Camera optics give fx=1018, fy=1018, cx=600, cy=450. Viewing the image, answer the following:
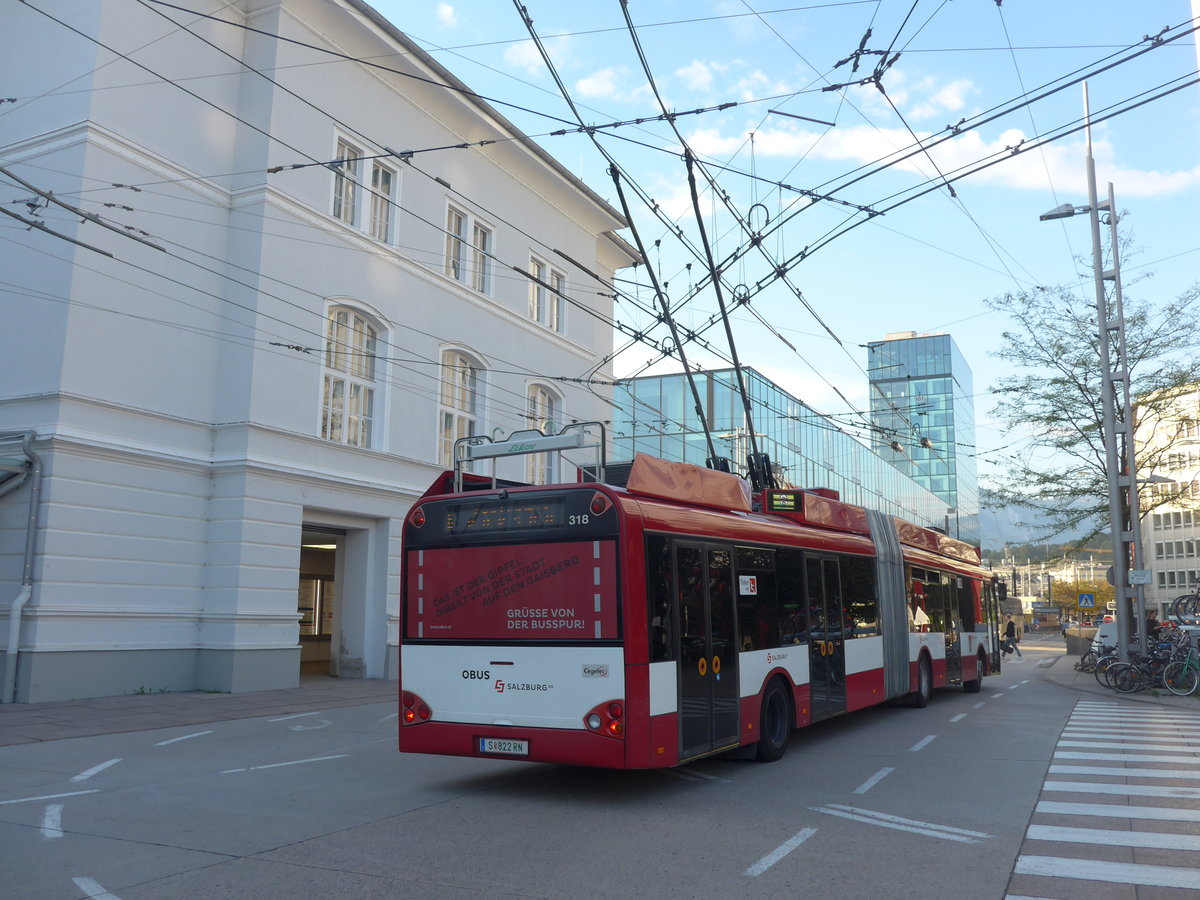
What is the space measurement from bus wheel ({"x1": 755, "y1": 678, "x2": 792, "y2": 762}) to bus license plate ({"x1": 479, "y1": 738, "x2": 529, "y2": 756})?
2970 millimetres

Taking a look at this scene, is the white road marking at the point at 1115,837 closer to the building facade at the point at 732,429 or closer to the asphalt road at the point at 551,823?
the asphalt road at the point at 551,823

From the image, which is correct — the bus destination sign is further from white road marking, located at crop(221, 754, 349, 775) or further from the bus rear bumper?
white road marking, located at crop(221, 754, 349, 775)

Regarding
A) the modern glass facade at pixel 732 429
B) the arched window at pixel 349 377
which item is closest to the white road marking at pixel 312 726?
the arched window at pixel 349 377

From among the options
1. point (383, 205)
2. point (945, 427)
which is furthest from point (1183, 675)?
point (945, 427)

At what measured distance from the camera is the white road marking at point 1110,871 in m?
6.34

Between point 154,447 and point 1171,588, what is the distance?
94648mm

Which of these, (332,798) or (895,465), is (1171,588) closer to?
(895,465)

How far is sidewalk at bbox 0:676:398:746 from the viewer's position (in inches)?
540

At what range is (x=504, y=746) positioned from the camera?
349 inches

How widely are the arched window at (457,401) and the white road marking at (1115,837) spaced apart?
1940cm

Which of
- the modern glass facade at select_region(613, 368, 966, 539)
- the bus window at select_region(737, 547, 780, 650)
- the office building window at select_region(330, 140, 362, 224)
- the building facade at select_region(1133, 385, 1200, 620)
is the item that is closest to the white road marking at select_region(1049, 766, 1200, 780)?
the bus window at select_region(737, 547, 780, 650)

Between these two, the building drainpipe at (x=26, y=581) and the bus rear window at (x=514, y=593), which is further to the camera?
the building drainpipe at (x=26, y=581)

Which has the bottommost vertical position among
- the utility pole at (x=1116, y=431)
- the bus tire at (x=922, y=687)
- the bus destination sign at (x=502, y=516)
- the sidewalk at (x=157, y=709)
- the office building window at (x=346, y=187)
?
the sidewalk at (x=157, y=709)

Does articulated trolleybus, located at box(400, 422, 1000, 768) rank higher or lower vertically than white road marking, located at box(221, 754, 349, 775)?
higher
